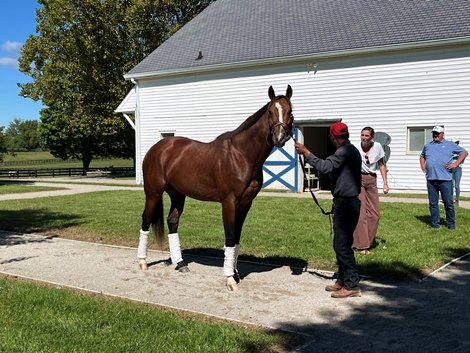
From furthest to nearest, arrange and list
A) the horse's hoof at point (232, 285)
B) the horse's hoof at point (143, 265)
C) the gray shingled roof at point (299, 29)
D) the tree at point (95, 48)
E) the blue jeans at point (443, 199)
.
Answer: the tree at point (95, 48), the gray shingled roof at point (299, 29), the blue jeans at point (443, 199), the horse's hoof at point (143, 265), the horse's hoof at point (232, 285)

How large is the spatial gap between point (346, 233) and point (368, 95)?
44.7 feet

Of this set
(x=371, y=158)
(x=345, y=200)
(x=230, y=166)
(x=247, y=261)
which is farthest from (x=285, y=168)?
(x=345, y=200)

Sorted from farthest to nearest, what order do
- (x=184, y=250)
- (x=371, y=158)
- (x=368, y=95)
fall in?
(x=368, y=95)
(x=184, y=250)
(x=371, y=158)

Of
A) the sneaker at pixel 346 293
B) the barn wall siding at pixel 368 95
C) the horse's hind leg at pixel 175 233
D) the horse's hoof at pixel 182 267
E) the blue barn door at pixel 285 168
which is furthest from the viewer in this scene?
the blue barn door at pixel 285 168

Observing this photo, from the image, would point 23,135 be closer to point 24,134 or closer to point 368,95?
point 24,134

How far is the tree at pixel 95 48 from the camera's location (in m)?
29.9

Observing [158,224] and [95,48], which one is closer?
[158,224]

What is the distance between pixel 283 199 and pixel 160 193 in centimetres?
959

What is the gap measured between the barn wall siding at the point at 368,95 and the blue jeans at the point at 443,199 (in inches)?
301

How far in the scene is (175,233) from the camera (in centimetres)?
720

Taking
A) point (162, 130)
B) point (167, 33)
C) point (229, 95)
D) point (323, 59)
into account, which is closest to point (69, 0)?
point (167, 33)

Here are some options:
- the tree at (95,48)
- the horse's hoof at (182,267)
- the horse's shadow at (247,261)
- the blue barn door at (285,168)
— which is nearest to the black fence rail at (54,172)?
the tree at (95,48)

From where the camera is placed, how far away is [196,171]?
6512mm

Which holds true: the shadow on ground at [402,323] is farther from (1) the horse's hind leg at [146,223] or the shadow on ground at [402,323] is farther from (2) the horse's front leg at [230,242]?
(1) the horse's hind leg at [146,223]
